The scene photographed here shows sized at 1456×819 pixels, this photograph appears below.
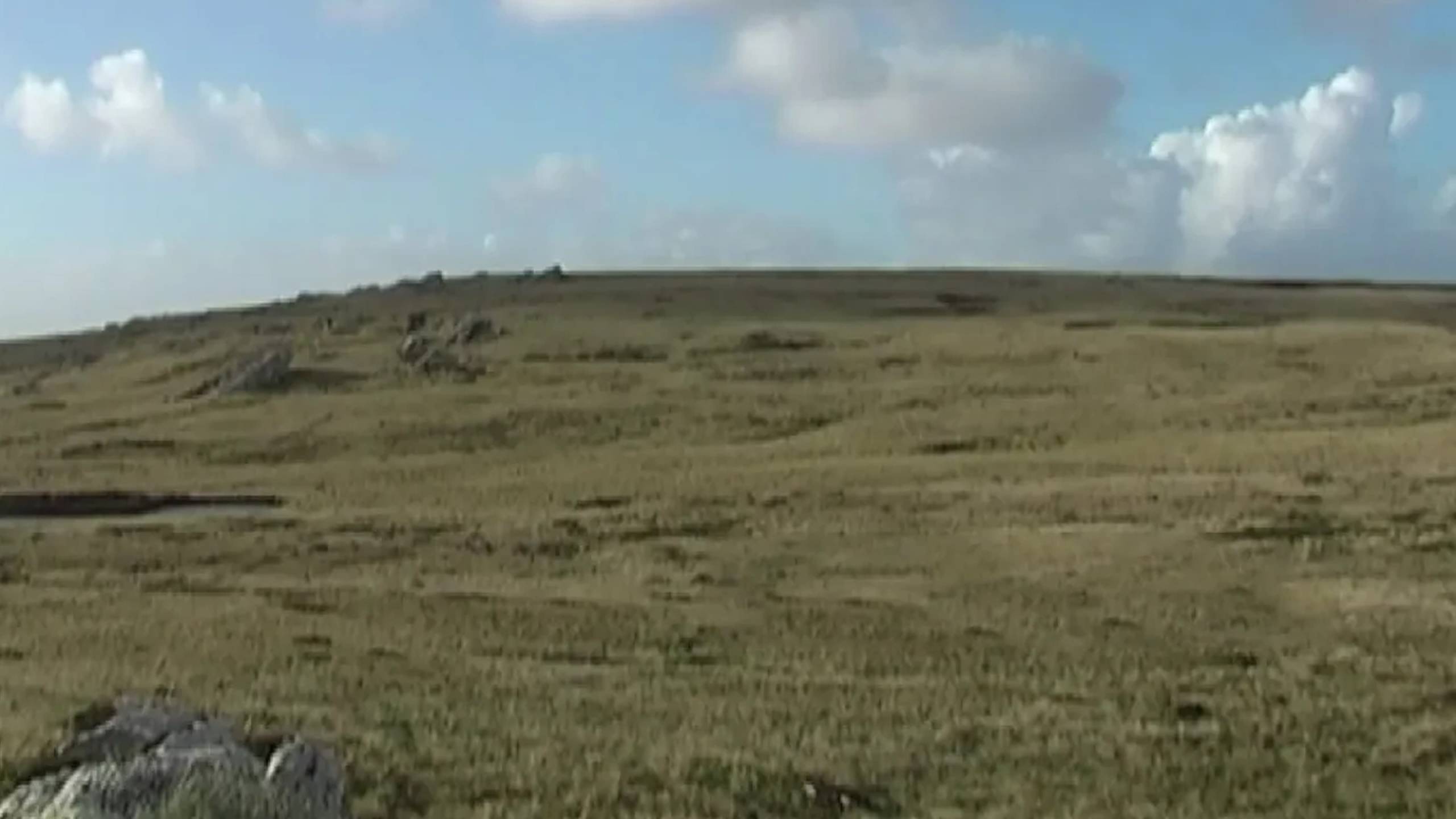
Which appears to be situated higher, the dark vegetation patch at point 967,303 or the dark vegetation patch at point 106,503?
the dark vegetation patch at point 967,303

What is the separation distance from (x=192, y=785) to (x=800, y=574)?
927 inches

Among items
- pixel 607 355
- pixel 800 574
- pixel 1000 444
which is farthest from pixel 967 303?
pixel 800 574

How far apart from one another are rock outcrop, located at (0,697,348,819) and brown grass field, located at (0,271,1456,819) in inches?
63.2

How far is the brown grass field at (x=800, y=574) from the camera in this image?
18.8 meters

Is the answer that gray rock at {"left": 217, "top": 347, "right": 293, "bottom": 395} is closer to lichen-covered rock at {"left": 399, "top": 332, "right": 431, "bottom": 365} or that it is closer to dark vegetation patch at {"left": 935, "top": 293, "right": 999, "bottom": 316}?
lichen-covered rock at {"left": 399, "top": 332, "right": 431, "bottom": 365}

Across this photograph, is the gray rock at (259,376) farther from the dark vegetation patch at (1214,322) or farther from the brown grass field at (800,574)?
the dark vegetation patch at (1214,322)

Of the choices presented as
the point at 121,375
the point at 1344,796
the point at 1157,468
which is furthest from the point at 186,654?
the point at 121,375

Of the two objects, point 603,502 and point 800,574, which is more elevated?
point 603,502

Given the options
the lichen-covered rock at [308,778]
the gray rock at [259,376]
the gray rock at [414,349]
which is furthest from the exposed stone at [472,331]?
the lichen-covered rock at [308,778]

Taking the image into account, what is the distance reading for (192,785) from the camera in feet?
43.6

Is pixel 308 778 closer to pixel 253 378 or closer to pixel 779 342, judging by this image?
pixel 253 378

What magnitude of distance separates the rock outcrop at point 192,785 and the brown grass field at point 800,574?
63.2 inches

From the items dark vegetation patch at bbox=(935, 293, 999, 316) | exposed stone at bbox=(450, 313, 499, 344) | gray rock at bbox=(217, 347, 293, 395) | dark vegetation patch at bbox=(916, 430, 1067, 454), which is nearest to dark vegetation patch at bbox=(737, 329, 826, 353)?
exposed stone at bbox=(450, 313, 499, 344)

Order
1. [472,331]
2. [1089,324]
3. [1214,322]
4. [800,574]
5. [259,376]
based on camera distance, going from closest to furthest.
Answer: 1. [800,574]
2. [259,376]
3. [472,331]
4. [1089,324]
5. [1214,322]
